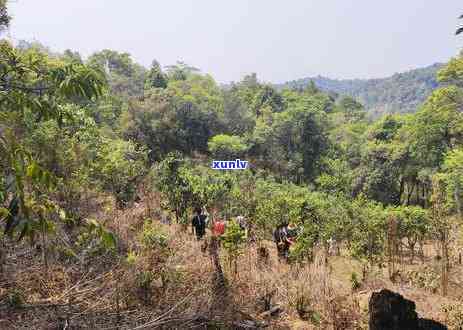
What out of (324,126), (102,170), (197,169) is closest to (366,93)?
(324,126)

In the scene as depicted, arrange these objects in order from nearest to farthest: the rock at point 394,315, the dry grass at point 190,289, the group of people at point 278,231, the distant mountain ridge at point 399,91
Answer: the dry grass at point 190,289, the rock at point 394,315, the group of people at point 278,231, the distant mountain ridge at point 399,91

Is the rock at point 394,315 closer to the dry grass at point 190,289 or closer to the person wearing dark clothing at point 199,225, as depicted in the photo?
the dry grass at point 190,289

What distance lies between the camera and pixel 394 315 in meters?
4.98

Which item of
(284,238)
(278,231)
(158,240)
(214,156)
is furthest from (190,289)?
(214,156)

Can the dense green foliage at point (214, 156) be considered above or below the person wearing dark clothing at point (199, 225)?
above

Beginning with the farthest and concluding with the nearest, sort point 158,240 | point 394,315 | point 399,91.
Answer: point 399,91 → point 158,240 → point 394,315

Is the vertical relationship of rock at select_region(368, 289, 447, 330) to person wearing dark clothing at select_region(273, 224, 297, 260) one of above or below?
below

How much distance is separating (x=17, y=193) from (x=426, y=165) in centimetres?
2257

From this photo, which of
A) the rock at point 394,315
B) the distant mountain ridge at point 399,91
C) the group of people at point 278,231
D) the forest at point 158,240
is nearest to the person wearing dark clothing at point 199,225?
the group of people at point 278,231

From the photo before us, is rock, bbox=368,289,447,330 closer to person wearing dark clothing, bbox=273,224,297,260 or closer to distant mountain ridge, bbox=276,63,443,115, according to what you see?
person wearing dark clothing, bbox=273,224,297,260

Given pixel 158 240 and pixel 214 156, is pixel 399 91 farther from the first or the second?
pixel 158 240

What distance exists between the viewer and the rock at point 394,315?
4984 millimetres

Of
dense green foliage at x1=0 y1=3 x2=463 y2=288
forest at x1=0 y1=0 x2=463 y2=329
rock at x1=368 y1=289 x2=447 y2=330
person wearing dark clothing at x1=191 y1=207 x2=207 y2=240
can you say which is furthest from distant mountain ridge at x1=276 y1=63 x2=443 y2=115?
rock at x1=368 y1=289 x2=447 y2=330

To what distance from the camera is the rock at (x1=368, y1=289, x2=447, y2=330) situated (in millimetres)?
4984
